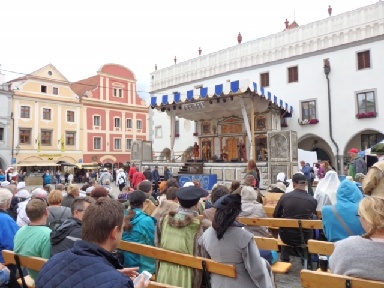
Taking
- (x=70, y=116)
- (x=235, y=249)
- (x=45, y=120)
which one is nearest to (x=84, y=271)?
(x=235, y=249)

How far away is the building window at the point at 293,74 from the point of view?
20.9m

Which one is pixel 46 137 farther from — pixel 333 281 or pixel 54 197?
pixel 333 281

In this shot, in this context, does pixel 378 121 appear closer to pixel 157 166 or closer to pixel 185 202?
pixel 157 166

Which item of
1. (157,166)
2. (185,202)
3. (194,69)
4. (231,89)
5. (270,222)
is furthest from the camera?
(194,69)

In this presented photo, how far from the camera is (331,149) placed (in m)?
19.6

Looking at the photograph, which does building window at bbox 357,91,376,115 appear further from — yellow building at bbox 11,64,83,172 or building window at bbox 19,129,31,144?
building window at bbox 19,129,31,144

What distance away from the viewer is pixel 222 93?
16.6 metres

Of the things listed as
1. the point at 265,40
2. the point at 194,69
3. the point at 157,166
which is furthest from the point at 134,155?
the point at 265,40

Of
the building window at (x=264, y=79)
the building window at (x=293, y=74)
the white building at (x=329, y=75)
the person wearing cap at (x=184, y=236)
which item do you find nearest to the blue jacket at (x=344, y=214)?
the person wearing cap at (x=184, y=236)

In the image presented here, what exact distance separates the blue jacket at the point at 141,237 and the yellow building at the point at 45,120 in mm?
29116

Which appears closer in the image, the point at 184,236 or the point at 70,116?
the point at 184,236

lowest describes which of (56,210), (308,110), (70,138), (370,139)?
(56,210)

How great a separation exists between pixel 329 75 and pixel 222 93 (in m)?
7.91

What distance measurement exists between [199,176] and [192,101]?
474 centimetres
